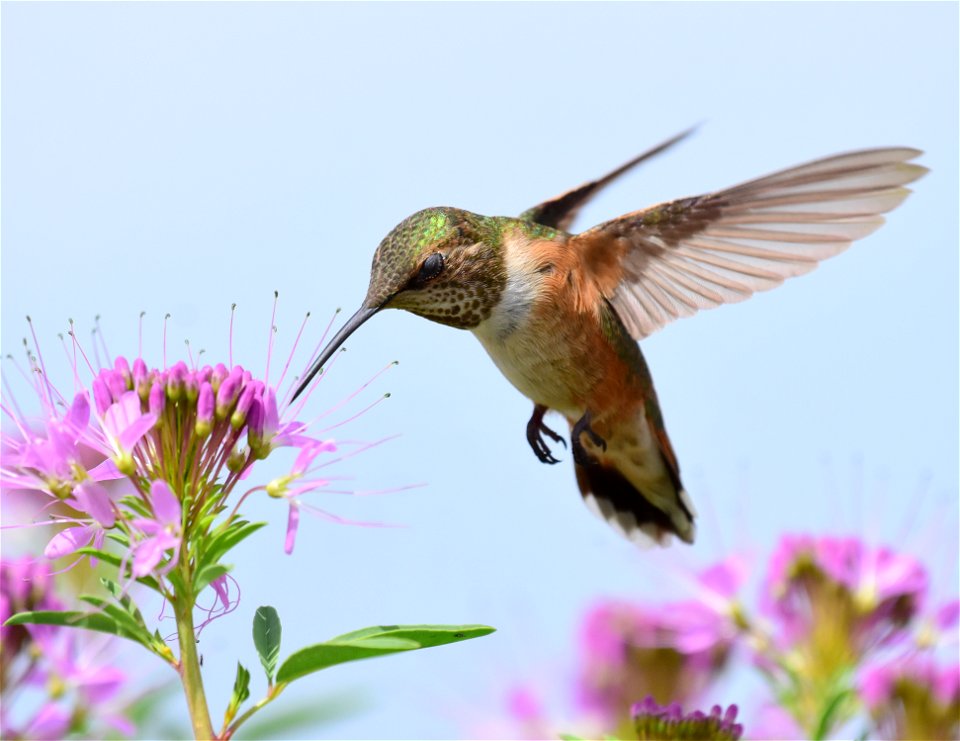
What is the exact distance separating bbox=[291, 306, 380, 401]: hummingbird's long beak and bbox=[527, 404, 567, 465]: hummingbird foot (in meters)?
0.67

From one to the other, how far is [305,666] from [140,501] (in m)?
0.42

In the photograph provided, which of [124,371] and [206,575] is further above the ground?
[124,371]

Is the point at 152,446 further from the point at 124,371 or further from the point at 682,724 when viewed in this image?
the point at 682,724

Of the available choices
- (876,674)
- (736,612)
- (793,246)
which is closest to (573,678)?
(736,612)

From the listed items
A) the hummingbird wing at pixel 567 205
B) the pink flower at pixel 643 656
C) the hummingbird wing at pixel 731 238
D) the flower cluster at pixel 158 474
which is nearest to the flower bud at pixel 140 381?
the flower cluster at pixel 158 474

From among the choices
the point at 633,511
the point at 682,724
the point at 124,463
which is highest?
the point at 124,463

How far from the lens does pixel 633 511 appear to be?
150 inches

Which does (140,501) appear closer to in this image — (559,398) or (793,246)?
(559,398)

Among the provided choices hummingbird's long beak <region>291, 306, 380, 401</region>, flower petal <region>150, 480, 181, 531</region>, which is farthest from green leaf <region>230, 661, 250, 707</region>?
hummingbird's long beak <region>291, 306, 380, 401</region>

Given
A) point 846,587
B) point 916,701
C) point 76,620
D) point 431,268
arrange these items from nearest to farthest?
point 76,620, point 431,268, point 916,701, point 846,587

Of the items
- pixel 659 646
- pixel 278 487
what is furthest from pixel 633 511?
pixel 278 487

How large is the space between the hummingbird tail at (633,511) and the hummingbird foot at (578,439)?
0.55 m

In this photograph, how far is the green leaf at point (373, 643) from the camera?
5.56 ft

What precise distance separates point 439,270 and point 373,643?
1.34m
